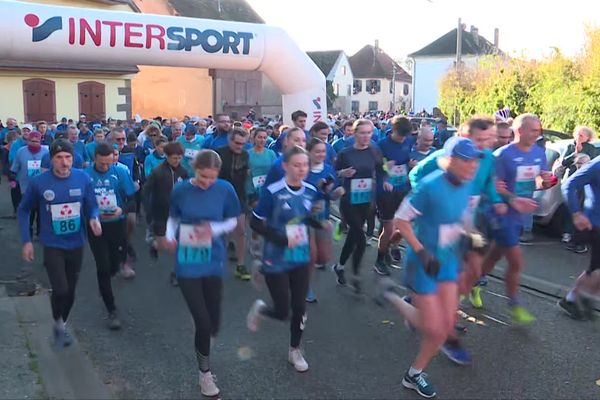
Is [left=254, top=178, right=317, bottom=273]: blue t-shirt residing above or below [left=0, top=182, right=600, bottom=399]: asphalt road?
above

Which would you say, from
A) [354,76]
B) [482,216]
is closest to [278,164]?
[482,216]

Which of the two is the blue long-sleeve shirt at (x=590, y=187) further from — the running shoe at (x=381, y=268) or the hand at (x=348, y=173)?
the running shoe at (x=381, y=268)

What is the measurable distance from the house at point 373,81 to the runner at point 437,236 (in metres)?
67.6

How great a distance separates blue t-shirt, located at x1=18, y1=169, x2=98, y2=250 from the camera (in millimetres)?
4812

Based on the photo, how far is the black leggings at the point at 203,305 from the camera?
4.00 metres

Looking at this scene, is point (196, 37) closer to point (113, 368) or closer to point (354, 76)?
point (113, 368)

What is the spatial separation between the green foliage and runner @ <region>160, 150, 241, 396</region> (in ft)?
40.5

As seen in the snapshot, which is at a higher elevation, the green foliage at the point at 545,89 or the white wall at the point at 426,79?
the white wall at the point at 426,79

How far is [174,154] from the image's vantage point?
649 cm

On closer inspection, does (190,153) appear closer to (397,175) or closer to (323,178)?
(397,175)

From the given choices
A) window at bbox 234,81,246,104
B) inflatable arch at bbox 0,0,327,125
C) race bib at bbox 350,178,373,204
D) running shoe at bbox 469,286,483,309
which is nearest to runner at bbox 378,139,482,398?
running shoe at bbox 469,286,483,309

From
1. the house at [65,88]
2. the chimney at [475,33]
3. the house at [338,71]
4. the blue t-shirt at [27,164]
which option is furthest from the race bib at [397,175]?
the chimney at [475,33]

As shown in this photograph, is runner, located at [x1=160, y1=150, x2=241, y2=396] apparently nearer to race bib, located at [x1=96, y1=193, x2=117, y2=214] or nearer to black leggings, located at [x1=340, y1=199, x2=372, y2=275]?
race bib, located at [x1=96, y1=193, x2=117, y2=214]

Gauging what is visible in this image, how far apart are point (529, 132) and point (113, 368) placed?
4.01m
